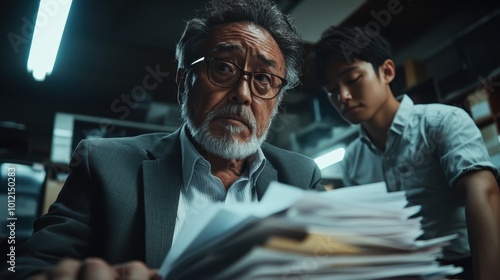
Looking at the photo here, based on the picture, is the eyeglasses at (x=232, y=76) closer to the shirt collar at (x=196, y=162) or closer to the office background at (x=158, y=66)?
the shirt collar at (x=196, y=162)

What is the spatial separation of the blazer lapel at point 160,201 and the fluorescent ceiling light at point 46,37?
476 millimetres

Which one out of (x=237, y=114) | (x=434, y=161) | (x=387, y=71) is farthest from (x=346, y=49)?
(x=237, y=114)

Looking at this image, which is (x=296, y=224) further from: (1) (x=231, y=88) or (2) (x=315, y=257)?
(1) (x=231, y=88)

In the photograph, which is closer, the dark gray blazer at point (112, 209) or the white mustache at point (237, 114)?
the dark gray blazer at point (112, 209)

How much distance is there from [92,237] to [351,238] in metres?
Answer: 0.34

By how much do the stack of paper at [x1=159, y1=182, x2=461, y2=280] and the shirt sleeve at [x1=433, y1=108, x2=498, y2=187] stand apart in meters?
0.40

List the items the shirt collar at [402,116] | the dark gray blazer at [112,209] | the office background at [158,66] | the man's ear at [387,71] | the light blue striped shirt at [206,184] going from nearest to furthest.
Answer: the dark gray blazer at [112,209] < the light blue striped shirt at [206,184] < the shirt collar at [402,116] < the man's ear at [387,71] < the office background at [158,66]

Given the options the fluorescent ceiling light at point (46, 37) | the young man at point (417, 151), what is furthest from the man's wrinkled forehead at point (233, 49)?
the fluorescent ceiling light at point (46, 37)

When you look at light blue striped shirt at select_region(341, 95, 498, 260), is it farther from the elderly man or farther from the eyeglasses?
the eyeglasses

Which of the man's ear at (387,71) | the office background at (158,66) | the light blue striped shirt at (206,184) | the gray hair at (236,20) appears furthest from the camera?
the office background at (158,66)

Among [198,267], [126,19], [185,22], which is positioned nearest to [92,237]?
[198,267]

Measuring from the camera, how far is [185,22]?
0.68 m

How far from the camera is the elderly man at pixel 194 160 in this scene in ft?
1.48

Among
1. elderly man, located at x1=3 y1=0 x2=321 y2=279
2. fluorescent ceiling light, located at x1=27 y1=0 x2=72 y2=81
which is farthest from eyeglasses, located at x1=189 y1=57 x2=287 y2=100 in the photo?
fluorescent ceiling light, located at x1=27 y1=0 x2=72 y2=81
